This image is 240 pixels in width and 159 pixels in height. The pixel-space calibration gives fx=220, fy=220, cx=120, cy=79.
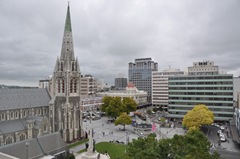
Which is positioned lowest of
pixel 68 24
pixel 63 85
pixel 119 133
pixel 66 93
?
pixel 119 133

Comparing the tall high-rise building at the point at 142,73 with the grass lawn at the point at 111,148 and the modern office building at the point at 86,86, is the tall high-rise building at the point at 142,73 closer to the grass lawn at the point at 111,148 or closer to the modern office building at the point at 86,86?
the modern office building at the point at 86,86

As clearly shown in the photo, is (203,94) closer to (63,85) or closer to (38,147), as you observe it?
(63,85)

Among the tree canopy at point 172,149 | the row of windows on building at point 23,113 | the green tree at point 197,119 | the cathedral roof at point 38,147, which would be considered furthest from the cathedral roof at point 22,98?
the green tree at point 197,119

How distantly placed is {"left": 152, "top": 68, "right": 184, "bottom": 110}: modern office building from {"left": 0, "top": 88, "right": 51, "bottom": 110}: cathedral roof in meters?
73.5

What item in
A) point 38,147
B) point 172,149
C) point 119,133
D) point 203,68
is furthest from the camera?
point 203,68

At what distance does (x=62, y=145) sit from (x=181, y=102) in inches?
1994

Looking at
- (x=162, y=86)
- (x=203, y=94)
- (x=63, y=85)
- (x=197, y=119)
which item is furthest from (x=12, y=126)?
(x=162, y=86)

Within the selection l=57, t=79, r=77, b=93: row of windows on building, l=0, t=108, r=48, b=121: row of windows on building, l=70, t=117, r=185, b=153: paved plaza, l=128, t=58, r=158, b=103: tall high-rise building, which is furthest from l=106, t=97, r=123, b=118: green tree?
l=128, t=58, r=158, b=103: tall high-rise building

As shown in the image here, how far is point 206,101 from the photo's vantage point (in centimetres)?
7594

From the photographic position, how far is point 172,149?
84.0 feet

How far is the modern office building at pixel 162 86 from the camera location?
385 feet

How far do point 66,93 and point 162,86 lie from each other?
75.4 m

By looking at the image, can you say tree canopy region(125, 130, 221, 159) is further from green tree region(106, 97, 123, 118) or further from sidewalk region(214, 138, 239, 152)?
green tree region(106, 97, 123, 118)

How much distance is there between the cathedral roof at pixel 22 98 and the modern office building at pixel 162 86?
73.5m
